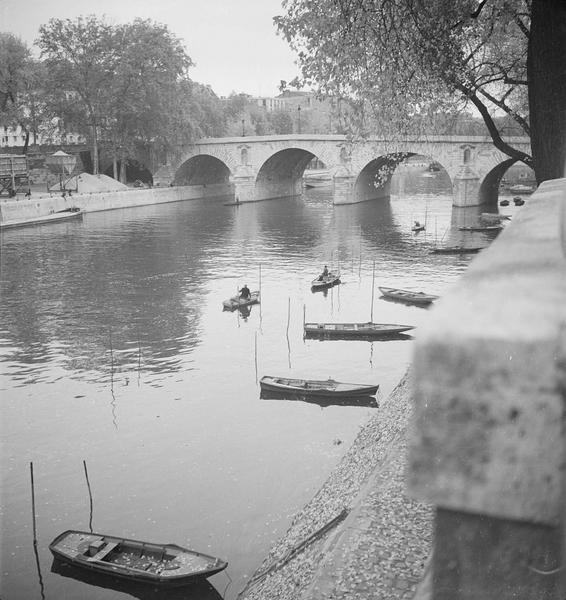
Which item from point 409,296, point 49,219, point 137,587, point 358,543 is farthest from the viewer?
point 49,219

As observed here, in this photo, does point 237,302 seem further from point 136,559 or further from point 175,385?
point 136,559

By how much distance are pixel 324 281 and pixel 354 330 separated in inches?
240

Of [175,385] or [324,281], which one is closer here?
[175,385]

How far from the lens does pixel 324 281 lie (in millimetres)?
26844

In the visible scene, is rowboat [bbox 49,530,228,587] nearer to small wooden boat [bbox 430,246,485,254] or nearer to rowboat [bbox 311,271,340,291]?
rowboat [bbox 311,271,340,291]

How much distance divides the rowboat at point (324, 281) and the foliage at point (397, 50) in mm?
12724

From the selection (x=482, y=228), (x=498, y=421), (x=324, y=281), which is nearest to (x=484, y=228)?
(x=482, y=228)

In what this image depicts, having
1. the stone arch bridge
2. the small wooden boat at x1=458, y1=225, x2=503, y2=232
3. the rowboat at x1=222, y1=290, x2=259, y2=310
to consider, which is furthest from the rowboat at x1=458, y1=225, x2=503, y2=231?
the rowboat at x1=222, y1=290, x2=259, y2=310

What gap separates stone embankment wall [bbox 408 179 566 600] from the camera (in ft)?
3.49

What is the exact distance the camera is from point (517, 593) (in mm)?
1428

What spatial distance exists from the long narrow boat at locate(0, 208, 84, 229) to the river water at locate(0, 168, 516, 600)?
6119 mm

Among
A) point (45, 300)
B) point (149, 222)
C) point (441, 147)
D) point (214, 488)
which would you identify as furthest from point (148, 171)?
point (214, 488)

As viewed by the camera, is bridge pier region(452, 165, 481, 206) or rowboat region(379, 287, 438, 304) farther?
bridge pier region(452, 165, 481, 206)

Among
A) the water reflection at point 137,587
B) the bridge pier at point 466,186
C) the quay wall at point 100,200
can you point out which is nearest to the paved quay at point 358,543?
the water reflection at point 137,587
